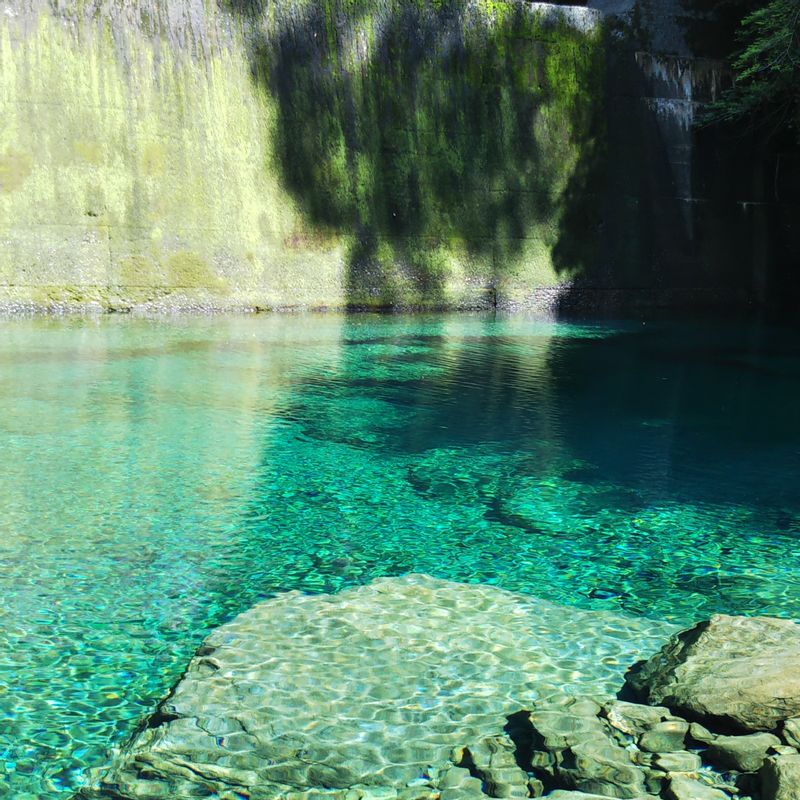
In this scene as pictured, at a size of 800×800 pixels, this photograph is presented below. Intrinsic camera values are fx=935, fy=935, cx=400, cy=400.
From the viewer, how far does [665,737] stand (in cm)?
161

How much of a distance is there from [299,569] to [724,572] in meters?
1.18

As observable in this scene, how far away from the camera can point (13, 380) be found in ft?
16.3

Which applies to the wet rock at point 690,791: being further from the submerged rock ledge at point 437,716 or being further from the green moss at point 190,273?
the green moss at point 190,273

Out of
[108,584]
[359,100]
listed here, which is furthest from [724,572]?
[359,100]

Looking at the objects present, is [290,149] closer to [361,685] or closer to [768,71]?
[768,71]

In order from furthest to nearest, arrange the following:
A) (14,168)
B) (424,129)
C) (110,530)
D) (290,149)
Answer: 1. (424,129)
2. (290,149)
3. (14,168)
4. (110,530)

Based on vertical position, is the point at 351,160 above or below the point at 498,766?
above

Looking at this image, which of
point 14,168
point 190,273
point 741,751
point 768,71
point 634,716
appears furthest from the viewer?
point 768,71

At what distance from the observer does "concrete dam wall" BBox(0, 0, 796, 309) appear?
7.71 m

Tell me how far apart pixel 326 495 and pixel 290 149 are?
591 cm

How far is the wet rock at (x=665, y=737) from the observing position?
1579 mm

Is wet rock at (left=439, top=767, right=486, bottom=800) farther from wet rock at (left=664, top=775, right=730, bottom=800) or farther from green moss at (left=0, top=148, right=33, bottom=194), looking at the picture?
green moss at (left=0, top=148, right=33, bottom=194)

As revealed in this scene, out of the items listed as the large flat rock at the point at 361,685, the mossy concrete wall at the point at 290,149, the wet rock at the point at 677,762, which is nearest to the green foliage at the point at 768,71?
the mossy concrete wall at the point at 290,149

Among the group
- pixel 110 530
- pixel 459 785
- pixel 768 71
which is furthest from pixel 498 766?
pixel 768 71
